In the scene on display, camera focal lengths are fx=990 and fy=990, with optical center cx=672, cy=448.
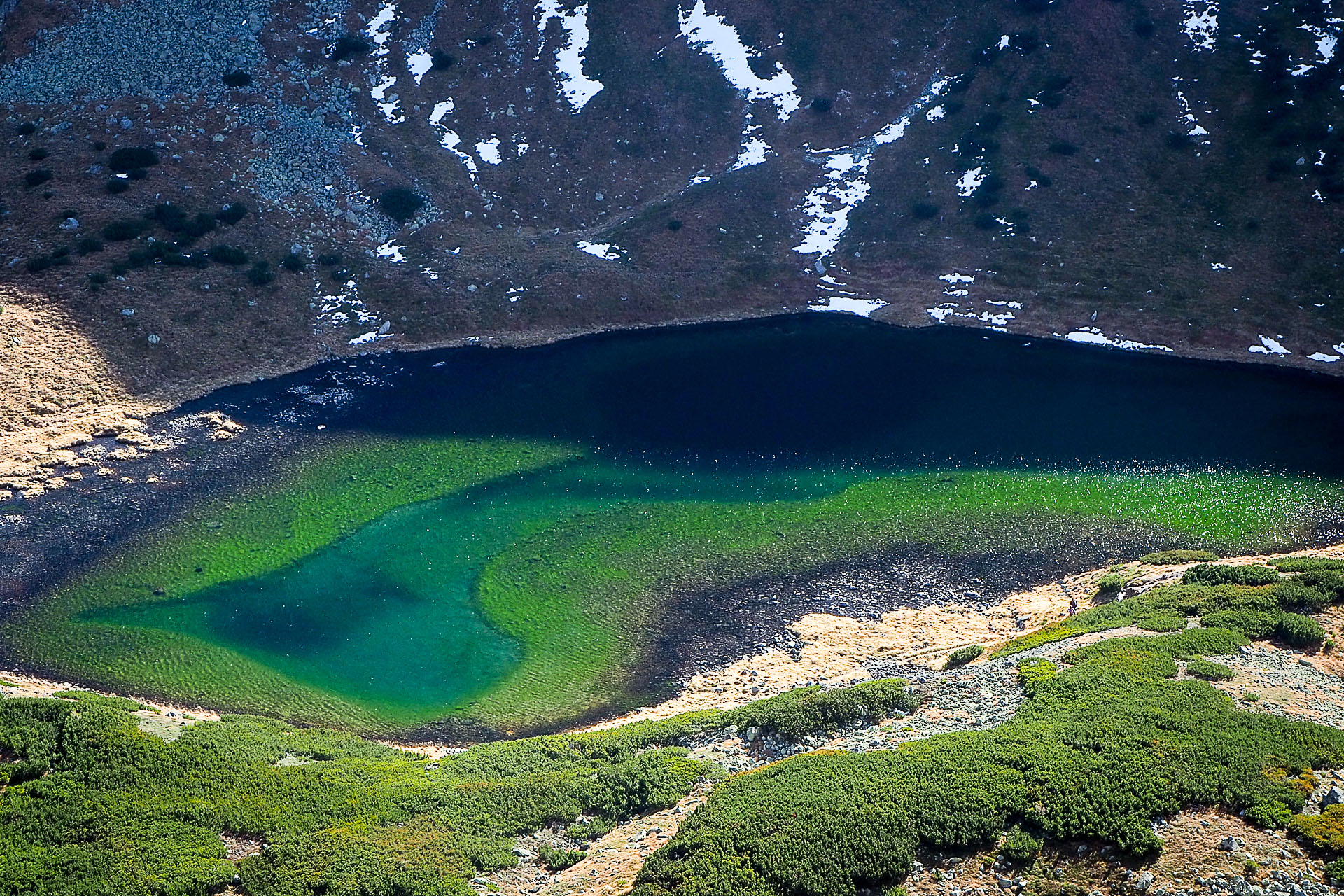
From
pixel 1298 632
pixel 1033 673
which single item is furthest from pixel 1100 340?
pixel 1033 673

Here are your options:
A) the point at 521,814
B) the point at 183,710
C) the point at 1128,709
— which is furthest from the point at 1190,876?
the point at 183,710

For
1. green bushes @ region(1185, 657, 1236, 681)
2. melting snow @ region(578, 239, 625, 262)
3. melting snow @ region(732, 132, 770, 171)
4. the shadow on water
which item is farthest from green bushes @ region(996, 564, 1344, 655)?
melting snow @ region(732, 132, 770, 171)

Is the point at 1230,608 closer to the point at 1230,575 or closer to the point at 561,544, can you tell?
the point at 1230,575

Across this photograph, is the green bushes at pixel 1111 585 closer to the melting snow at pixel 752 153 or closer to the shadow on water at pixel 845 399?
the shadow on water at pixel 845 399

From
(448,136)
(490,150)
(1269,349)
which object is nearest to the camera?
(1269,349)

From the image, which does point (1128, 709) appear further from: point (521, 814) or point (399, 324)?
point (399, 324)

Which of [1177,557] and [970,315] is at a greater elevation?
[970,315]

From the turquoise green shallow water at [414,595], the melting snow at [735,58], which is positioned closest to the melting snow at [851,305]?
the melting snow at [735,58]
